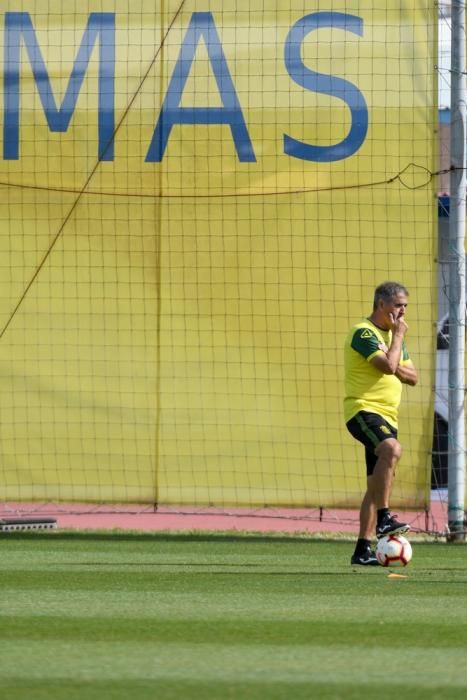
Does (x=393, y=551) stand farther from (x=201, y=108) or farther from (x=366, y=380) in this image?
(x=201, y=108)

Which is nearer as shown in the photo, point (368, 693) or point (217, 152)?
point (368, 693)

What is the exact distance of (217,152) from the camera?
594 inches

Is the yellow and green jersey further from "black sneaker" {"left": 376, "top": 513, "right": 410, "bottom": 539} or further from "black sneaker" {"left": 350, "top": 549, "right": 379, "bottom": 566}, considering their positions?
"black sneaker" {"left": 350, "top": 549, "right": 379, "bottom": 566}

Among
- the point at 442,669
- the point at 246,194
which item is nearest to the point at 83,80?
the point at 246,194

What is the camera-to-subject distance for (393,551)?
10.4 m

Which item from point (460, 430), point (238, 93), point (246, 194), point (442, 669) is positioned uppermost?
point (238, 93)

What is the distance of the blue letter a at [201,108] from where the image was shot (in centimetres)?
1507

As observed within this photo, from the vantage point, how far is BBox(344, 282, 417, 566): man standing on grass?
36.1 feet

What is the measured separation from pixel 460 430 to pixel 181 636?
7.95m

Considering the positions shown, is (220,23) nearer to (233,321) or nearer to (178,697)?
(233,321)

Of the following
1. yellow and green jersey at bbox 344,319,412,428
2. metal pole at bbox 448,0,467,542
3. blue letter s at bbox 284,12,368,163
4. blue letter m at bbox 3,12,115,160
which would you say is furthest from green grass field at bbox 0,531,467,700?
blue letter m at bbox 3,12,115,160

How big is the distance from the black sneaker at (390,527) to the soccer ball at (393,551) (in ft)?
0.32

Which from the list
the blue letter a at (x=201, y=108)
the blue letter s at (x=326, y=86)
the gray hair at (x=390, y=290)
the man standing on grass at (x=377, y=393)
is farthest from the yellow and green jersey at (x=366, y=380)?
the blue letter a at (x=201, y=108)

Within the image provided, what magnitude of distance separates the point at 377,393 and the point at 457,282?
340 centimetres
